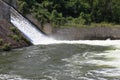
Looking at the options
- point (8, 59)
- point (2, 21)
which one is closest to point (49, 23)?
point (2, 21)

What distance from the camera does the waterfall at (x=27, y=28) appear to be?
37.5 m

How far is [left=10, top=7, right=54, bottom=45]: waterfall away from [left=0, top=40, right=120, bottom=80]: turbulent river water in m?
6.13

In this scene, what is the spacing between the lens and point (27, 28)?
38.4 meters

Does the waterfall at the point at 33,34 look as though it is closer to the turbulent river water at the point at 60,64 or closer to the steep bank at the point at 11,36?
the steep bank at the point at 11,36

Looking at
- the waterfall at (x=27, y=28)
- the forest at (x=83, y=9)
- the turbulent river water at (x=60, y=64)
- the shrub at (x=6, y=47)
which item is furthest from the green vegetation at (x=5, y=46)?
the forest at (x=83, y=9)

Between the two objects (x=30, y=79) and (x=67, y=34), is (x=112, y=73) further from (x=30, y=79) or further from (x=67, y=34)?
(x=67, y=34)

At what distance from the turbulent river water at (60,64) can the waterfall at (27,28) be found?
6.13 meters

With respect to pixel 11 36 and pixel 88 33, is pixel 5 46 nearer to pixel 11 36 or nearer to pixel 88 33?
pixel 11 36

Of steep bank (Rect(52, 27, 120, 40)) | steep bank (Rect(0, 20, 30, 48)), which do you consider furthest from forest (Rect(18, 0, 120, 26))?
steep bank (Rect(0, 20, 30, 48))

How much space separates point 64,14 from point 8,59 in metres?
24.9

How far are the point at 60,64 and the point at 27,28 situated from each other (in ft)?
50.8

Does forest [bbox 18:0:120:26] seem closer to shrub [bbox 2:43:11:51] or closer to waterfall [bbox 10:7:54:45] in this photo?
waterfall [bbox 10:7:54:45]

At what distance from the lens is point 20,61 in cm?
2491

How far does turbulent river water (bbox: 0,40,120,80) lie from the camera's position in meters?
19.7
